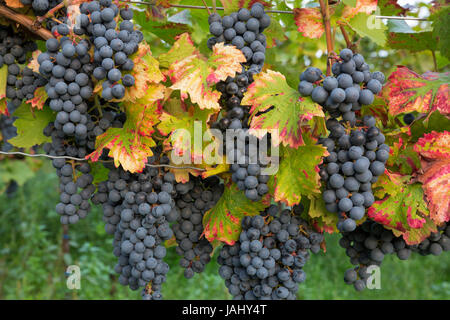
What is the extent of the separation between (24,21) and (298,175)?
0.81 meters

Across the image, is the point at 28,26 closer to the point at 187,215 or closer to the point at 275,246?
the point at 187,215

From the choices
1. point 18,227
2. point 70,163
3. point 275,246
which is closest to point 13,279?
point 18,227

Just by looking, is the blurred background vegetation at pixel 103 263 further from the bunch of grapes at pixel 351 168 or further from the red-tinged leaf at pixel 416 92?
the bunch of grapes at pixel 351 168

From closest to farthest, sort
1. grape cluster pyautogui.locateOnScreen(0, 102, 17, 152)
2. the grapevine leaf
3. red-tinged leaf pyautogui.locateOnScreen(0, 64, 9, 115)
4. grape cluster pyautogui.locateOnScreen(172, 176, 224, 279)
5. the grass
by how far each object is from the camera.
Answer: red-tinged leaf pyautogui.locateOnScreen(0, 64, 9, 115), grape cluster pyautogui.locateOnScreen(172, 176, 224, 279), the grapevine leaf, grape cluster pyautogui.locateOnScreen(0, 102, 17, 152), the grass

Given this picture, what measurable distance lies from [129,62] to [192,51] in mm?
206

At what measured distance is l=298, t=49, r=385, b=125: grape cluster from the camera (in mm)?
880

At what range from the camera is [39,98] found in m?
1.03

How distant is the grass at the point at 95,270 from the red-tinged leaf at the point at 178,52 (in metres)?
2.38

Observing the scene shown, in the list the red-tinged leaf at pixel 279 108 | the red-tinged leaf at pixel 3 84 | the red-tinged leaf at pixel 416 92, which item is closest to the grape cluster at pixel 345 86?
the red-tinged leaf at pixel 279 108

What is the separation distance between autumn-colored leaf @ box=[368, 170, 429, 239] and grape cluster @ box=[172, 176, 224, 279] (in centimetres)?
44

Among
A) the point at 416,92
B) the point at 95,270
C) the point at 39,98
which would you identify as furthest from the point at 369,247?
the point at 95,270

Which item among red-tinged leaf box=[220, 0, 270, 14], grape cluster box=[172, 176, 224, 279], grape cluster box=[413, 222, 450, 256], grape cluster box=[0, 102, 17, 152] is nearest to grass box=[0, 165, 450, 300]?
grape cluster box=[0, 102, 17, 152]

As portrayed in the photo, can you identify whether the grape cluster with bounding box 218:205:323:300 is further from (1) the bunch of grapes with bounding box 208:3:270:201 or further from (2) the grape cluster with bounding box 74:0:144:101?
(2) the grape cluster with bounding box 74:0:144:101

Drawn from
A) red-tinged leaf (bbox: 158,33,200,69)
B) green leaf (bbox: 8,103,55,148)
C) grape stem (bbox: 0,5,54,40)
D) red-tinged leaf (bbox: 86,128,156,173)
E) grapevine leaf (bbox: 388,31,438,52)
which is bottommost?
red-tinged leaf (bbox: 86,128,156,173)
